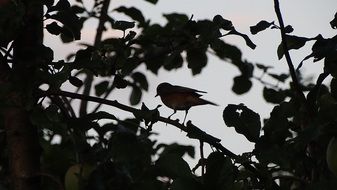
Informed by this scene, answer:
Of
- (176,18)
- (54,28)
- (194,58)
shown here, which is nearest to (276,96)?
(194,58)

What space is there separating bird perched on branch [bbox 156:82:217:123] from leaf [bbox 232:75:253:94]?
214 millimetres

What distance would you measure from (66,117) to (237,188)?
0.37 m

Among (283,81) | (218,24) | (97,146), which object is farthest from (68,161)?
(283,81)

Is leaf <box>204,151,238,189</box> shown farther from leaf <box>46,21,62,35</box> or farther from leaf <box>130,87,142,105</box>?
leaf <box>130,87,142,105</box>

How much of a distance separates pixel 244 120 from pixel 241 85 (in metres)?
0.65

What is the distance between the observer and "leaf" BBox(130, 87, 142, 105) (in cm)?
181

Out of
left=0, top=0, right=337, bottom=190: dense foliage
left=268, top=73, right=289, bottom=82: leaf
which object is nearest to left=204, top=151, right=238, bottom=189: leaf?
left=0, top=0, right=337, bottom=190: dense foliage

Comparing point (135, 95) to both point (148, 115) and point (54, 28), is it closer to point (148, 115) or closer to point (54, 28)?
point (54, 28)

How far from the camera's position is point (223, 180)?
84 cm

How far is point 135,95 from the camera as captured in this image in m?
1.84

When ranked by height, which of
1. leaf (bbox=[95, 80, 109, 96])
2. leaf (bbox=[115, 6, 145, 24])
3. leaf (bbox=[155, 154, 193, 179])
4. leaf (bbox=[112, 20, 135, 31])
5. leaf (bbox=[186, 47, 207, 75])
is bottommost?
leaf (bbox=[155, 154, 193, 179])

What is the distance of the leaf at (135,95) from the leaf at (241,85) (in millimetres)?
354

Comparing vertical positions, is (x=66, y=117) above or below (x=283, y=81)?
below

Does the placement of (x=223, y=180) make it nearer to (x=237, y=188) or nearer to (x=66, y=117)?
(x=237, y=188)
